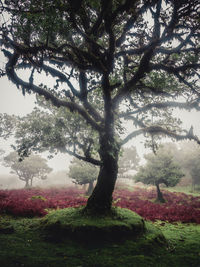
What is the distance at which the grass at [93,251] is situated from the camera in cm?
451

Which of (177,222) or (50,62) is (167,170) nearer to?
(177,222)

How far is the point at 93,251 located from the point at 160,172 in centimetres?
1867

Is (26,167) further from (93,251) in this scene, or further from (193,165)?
(193,165)

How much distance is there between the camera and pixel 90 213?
8.06m

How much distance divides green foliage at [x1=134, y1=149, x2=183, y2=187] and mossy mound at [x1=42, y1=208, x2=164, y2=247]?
1542 cm

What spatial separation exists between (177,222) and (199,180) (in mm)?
37379

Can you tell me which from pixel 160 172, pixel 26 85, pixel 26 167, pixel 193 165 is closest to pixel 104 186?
pixel 26 85

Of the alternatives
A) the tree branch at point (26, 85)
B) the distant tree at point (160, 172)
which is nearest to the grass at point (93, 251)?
the tree branch at point (26, 85)

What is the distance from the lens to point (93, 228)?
21.7 ft

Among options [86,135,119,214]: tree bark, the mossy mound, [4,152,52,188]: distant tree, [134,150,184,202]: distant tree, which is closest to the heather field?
the mossy mound

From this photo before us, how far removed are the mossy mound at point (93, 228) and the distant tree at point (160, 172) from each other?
1519 cm

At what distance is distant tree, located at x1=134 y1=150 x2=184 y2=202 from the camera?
2130 cm

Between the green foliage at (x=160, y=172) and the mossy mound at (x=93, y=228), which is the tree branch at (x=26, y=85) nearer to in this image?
the mossy mound at (x=93, y=228)

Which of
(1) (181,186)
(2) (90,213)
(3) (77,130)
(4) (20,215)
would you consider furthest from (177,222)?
(1) (181,186)
